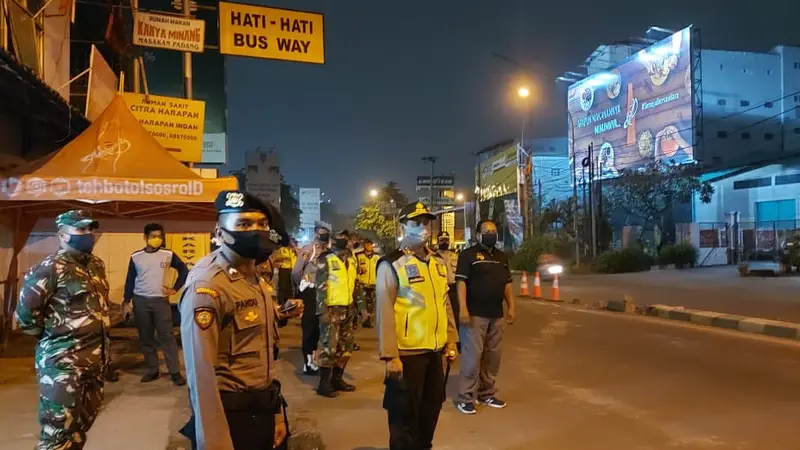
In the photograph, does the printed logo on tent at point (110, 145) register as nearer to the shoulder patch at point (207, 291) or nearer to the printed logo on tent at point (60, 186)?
the printed logo on tent at point (60, 186)

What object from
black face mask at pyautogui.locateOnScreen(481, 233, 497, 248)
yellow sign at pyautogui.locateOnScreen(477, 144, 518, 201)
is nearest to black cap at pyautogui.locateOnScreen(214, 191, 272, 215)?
black face mask at pyautogui.locateOnScreen(481, 233, 497, 248)

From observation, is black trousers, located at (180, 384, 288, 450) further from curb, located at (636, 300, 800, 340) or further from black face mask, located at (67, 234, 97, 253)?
curb, located at (636, 300, 800, 340)

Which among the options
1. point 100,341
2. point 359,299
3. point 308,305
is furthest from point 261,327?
point 359,299

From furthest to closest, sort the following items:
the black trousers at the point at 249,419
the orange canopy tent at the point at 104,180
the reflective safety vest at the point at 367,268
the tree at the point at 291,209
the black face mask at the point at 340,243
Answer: the tree at the point at 291,209 < the reflective safety vest at the point at 367,268 < the orange canopy tent at the point at 104,180 < the black face mask at the point at 340,243 < the black trousers at the point at 249,419

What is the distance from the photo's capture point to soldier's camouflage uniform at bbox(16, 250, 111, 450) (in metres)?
4.28

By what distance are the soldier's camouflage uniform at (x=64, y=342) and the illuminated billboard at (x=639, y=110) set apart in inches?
1551

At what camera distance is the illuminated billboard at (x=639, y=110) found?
152 feet

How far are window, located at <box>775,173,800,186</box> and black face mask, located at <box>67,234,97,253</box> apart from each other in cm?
4527

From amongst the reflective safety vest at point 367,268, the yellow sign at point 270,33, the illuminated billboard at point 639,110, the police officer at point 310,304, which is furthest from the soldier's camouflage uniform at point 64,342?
the illuminated billboard at point 639,110

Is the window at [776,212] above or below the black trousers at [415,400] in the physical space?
above

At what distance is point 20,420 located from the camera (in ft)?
21.2

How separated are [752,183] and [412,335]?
1834 inches

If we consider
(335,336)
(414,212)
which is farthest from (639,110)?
(414,212)

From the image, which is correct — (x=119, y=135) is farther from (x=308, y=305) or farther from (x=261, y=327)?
(x=261, y=327)
